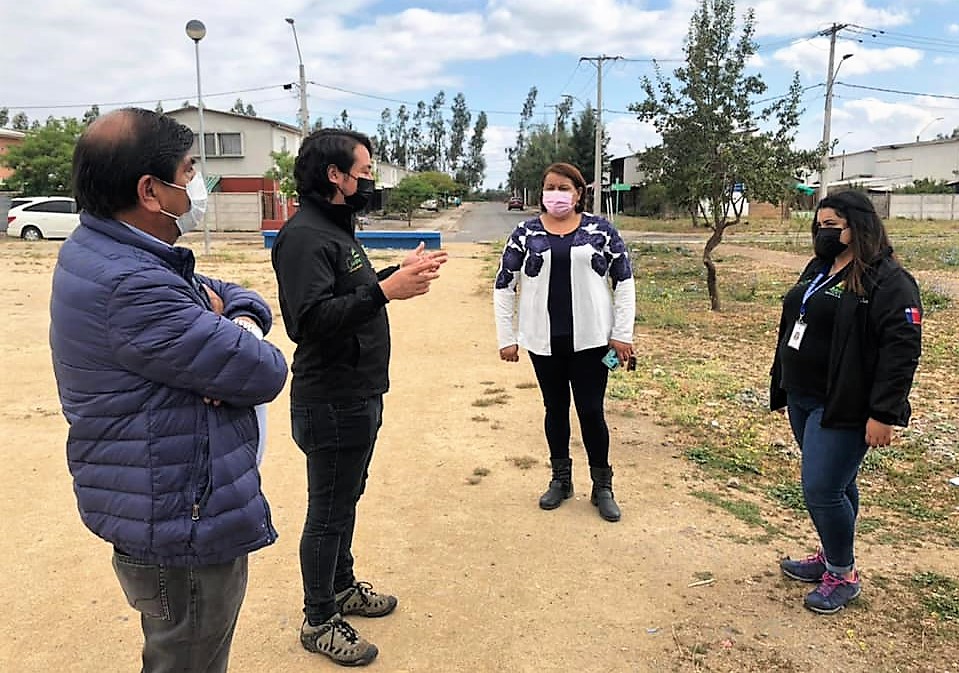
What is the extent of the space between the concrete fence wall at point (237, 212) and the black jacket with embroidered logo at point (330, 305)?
35853 millimetres

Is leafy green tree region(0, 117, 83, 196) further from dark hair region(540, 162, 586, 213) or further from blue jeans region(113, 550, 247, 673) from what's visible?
blue jeans region(113, 550, 247, 673)

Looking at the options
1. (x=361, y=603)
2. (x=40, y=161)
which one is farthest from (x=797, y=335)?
(x=40, y=161)

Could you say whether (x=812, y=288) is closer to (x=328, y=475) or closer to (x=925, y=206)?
(x=328, y=475)

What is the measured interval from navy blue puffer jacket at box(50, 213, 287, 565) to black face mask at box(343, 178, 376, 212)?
925 millimetres

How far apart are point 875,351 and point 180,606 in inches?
99.2

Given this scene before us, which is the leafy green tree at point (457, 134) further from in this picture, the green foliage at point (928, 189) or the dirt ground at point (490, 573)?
the dirt ground at point (490, 573)

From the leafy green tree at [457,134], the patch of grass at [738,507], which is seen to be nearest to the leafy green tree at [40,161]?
the patch of grass at [738,507]

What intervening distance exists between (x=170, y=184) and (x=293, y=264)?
780 millimetres

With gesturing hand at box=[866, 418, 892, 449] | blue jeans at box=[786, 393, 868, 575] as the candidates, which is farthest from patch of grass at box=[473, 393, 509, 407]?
gesturing hand at box=[866, 418, 892, 449]

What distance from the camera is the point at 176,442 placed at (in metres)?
1.79

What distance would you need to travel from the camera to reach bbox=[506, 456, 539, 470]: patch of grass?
4.86 metres

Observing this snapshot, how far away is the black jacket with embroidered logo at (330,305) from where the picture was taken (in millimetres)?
2516

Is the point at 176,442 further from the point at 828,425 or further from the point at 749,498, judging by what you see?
the point at 749,498

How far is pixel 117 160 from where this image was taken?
5.67 ft
